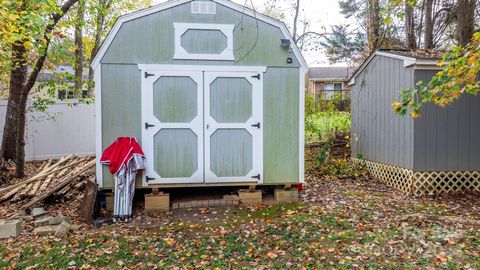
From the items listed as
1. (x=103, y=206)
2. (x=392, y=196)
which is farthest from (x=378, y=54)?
(x=103, y=206)


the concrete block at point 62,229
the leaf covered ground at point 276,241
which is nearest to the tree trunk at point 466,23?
the leaf covered ground at point 276,241

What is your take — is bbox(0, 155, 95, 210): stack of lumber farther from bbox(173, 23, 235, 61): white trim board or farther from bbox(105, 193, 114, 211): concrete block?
bbox(173, 23, 235, 61): white trim board

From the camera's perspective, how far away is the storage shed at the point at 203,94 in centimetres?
593

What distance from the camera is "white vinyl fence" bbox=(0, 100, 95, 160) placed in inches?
432

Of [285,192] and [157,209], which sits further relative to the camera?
[285,192]

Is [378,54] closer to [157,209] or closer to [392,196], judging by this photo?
[392,196]

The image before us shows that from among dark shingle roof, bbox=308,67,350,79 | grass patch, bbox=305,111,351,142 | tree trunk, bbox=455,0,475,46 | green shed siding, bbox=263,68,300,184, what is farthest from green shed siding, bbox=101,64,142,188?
dark shingle roof, bbox=308,67,350,79

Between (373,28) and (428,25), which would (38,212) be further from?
(373,28)

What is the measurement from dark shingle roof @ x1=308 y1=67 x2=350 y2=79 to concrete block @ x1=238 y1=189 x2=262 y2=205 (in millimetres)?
21948

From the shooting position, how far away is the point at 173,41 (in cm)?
603

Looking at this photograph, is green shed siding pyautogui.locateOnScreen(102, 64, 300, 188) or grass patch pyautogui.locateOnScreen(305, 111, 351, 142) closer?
green shed siding pyautogui.locateOnScreen(102, 64, 300, 188)

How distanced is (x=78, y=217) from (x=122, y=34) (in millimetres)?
2957

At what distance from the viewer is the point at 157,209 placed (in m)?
5.95

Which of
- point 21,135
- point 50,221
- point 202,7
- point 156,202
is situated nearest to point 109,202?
point 156,202
